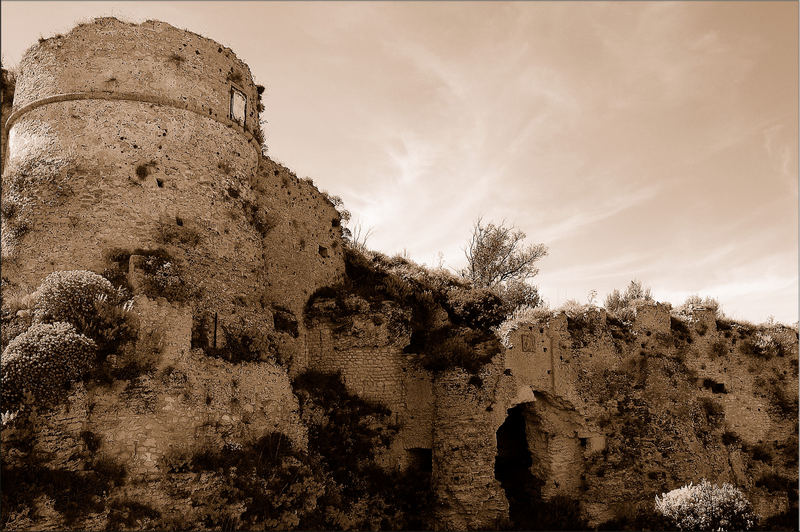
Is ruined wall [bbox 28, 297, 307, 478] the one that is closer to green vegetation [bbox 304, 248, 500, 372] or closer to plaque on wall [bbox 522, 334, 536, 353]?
green vegetation [bbox 304, 248, 500, 372]

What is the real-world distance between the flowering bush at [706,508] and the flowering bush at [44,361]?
15.7m

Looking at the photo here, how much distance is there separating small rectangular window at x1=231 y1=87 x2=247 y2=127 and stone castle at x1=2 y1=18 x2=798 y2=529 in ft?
0.19

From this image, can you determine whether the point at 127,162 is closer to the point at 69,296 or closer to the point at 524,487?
the point at 69,296

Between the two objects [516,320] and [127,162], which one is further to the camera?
[516,320]

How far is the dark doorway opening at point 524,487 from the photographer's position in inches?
707

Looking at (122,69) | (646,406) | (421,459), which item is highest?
(122,69)

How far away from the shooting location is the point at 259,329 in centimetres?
1509

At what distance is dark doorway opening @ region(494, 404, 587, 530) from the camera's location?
1795 cm

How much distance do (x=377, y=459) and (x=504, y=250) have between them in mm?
16800

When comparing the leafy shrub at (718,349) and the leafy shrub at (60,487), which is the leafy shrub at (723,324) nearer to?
the leafy shrub at (718,349)

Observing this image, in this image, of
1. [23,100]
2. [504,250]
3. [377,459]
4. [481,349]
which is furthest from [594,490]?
[23,100]

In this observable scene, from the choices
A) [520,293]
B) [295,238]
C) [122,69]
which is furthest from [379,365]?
[520,293]

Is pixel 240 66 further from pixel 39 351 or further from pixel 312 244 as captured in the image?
pixel 39 351

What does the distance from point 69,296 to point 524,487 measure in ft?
45.9
